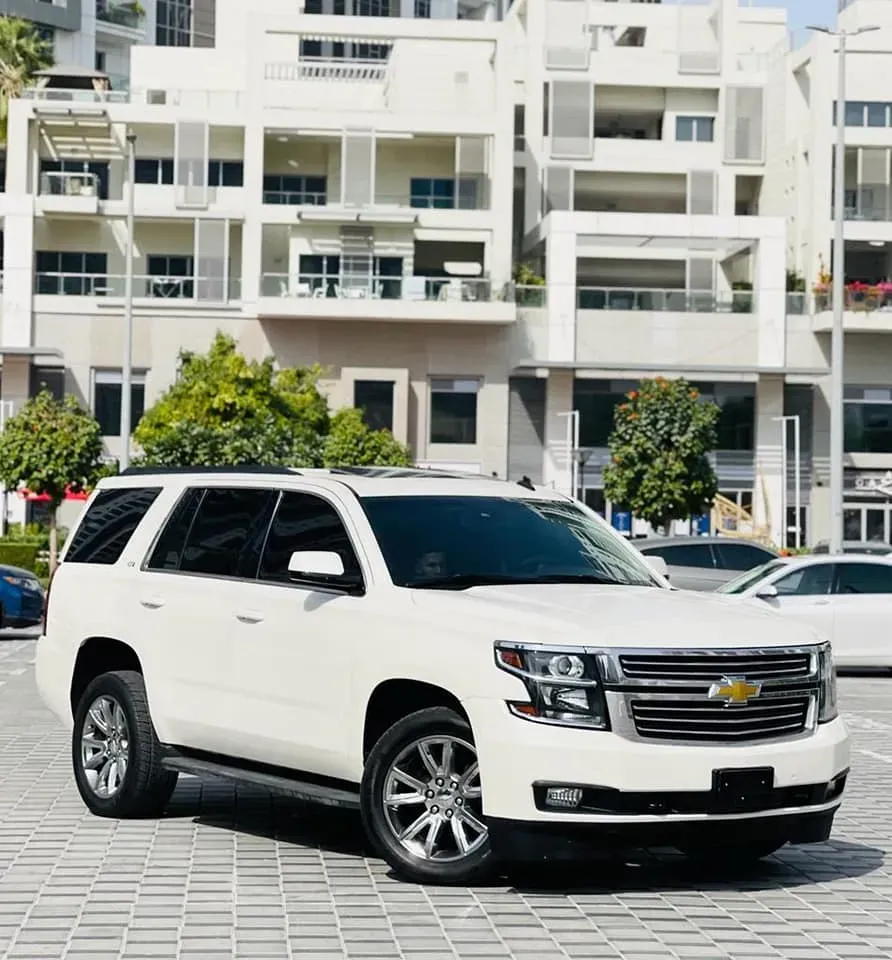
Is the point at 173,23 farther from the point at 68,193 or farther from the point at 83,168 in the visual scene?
the point at 68,193

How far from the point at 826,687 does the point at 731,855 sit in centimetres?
114

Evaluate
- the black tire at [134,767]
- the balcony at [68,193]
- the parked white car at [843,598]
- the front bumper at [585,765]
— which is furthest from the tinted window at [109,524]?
the balcony at [68,193]

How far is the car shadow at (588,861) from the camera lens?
8.91m

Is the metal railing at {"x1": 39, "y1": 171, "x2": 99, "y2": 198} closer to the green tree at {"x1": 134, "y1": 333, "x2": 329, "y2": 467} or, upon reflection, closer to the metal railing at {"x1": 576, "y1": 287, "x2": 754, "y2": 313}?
the green tree at {"x1": 134, "y1": 333, "x2": 329, "y2": 467}

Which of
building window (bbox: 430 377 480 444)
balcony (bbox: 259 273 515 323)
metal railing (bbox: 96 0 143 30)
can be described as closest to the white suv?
balcony (bbox: 259 273 515 323)

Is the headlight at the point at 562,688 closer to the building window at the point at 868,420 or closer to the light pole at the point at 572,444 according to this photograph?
the light pole at the point at 572,444

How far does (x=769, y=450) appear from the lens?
6644 cm

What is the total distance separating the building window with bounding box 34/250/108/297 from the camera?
65062 millimetres

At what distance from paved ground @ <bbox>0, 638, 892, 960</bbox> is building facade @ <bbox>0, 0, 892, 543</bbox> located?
52642 millimetres

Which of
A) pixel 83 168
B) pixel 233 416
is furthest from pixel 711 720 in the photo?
pixel 83 168

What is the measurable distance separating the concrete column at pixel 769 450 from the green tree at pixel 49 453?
A: 23.6m

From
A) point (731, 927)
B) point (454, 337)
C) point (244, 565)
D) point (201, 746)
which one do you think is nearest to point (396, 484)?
point (244, 565)

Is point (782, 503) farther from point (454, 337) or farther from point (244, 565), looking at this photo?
point (244, 565)

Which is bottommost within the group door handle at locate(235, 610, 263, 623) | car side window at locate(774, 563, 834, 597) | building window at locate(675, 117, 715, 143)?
car side window at locate(774, 563, 834, 597)
